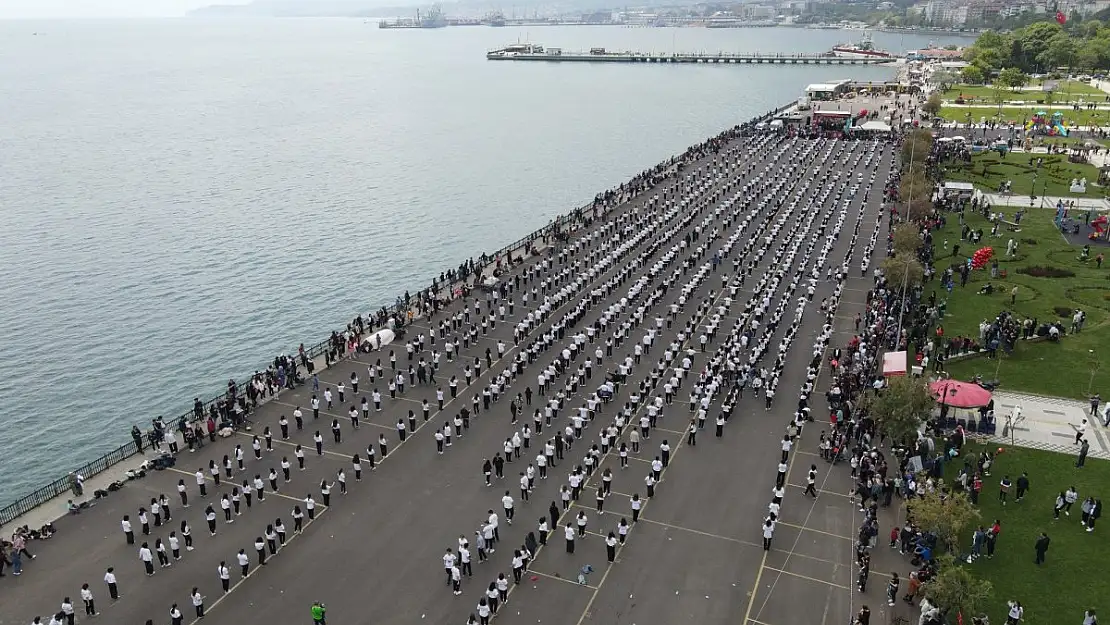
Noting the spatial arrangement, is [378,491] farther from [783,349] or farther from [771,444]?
[783,349]

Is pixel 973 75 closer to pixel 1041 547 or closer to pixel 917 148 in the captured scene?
pixel 917 148

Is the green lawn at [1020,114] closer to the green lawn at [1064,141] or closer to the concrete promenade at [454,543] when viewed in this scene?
the green lawn at [1064,141]

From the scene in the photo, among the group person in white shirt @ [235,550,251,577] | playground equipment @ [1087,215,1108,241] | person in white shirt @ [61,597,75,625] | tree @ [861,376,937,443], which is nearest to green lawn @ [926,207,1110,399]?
playground equipment @ [1087,215,1108,241]

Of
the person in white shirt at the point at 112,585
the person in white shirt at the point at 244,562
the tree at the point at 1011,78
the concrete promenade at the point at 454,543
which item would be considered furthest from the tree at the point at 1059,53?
the person in white shirt at the point at 112,585

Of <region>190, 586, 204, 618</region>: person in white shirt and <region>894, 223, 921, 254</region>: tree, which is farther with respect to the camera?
<region>894, 223, 921, 254</region>: tree

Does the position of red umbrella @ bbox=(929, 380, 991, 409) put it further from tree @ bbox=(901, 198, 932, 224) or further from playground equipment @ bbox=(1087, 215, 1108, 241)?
playground equipment @ bbox=(1087, 215, 1108, 241)
